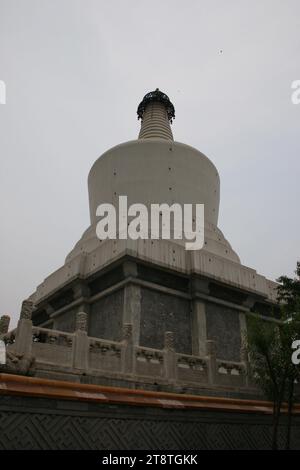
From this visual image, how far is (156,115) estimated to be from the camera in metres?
23.9

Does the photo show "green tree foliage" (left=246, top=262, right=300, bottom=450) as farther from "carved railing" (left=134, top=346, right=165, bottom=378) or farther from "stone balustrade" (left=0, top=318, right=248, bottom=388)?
"carved railing" (left=134, top=346, right=165, bottom=378)

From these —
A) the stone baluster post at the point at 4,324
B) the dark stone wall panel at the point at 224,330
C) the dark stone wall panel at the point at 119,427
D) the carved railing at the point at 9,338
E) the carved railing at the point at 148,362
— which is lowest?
the dark stone wall panel at the point at 119,427

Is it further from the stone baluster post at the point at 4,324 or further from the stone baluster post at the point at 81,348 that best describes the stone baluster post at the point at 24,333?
the stone baluster post at the point at 81,348

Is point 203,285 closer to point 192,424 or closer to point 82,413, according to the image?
point 192,424

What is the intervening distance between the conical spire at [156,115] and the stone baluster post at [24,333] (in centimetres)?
1464

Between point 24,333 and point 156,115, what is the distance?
17664 millimetres

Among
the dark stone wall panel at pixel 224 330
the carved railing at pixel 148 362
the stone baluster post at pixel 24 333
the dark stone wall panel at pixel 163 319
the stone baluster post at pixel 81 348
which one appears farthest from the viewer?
the dark stone wall panel at pixel 224 330

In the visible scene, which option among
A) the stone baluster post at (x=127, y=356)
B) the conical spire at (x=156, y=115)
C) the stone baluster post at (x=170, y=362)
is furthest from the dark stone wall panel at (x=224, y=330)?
the conical spire at (x=156, y=115)

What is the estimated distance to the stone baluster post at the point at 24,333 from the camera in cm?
845

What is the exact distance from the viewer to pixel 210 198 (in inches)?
784

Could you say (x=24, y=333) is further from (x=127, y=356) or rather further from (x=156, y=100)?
(x=156, y=100)

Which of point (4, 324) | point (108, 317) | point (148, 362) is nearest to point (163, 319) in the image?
point (108, 317)

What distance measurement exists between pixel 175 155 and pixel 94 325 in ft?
28.2

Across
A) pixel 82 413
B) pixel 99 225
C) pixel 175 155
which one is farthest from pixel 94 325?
pixel 175 155
